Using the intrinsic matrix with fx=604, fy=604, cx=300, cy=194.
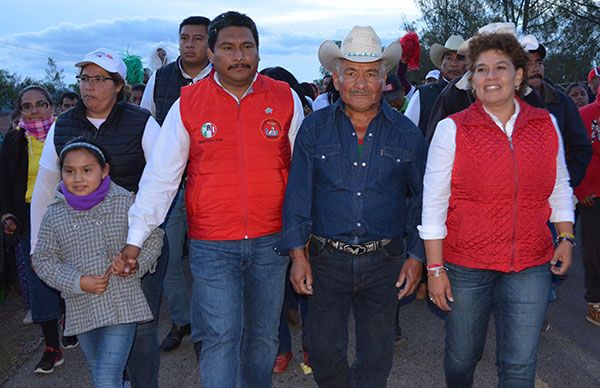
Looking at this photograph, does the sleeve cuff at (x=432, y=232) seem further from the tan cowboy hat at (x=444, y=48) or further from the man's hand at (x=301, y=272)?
the tan cowboy hat at (x=444, y=48)

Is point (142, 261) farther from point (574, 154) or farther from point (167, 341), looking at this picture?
point (574, 154)

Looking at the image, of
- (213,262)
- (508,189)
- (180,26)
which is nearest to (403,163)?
(508,189)

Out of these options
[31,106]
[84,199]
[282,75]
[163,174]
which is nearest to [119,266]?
[84,199]

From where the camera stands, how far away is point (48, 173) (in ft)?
12.2

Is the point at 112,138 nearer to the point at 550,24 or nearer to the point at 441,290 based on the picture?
the point at 441,290

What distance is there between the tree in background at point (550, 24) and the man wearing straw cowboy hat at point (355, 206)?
88.5 feet

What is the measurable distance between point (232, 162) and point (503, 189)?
1432 mm

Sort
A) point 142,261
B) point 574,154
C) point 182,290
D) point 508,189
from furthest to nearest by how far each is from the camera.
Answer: point 182,290, point 574,154, point 142,261, point 508,189

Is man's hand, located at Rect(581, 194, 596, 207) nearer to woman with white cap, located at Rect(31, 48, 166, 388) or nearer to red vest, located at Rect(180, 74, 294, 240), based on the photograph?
red vest, located at Rect(180, 74, 294, 240)

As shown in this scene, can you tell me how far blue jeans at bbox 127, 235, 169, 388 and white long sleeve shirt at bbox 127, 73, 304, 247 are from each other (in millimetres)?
393

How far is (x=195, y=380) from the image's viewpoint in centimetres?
453

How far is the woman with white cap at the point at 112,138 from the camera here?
142 inches

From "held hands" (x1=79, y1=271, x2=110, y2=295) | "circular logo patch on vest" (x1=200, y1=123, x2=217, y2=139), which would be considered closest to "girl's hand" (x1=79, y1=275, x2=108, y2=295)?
"held hands" (x1=79, y1=271, x2=110, y2=295)

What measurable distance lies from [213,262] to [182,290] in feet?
5.83
